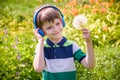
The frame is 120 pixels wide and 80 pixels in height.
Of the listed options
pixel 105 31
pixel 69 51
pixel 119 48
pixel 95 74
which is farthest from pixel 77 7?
pixel 69 51

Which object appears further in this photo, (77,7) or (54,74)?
(77,7)

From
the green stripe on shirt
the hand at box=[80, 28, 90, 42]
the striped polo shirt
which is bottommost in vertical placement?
the green stripe on shirt

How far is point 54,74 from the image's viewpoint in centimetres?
322

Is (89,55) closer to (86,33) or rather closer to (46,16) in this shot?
(86,33)

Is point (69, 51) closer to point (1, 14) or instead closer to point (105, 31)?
point (105, 31)

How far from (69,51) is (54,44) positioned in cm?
14

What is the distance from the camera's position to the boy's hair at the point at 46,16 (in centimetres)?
313

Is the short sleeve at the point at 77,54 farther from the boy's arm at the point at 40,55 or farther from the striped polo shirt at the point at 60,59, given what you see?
the boy's arm at the point at 40,55

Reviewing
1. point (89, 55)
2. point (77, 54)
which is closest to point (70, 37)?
point (77, 54)

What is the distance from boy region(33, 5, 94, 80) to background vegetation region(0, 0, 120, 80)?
165 centimetres

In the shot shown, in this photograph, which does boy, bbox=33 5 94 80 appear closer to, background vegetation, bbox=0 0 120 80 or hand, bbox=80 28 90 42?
hand, bbox=80 28 90 42

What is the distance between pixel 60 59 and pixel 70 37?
320 cm

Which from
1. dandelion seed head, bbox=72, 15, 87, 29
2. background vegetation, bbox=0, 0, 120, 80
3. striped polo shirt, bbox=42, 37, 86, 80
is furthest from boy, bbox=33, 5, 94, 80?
background vegetation, bbox=0, 0, 120, 80

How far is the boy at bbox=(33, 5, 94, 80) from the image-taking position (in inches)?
123
